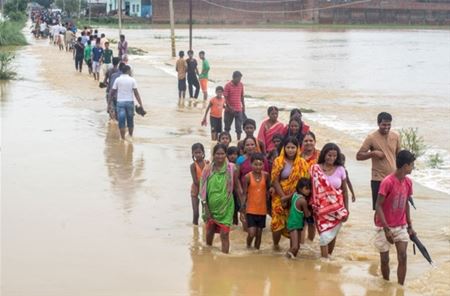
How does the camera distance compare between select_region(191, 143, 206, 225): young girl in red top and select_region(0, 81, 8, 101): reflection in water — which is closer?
select_region(191, 143, 206, 225): young girl in red top

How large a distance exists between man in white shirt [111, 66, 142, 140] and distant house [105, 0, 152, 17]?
9253cm

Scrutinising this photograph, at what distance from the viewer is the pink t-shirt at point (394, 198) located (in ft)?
23.1

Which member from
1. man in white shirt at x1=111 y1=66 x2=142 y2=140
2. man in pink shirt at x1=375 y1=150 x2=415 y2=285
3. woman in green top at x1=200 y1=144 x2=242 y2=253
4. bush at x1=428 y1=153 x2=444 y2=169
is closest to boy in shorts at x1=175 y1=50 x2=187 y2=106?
man in white shirt at x1=111 y1=66 x2=142 y2=140

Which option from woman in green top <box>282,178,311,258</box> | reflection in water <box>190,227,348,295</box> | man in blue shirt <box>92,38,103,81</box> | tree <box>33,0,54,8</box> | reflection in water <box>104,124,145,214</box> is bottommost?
reflection in water <box>190,227,348,295</box>

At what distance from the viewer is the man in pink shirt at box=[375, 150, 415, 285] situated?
701 centimetres

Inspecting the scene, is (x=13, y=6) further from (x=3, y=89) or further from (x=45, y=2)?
(x=3, y=89)

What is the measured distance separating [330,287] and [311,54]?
45.2 m

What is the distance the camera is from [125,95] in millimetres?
14461

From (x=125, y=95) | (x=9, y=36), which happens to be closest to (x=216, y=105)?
(x=125, y=95)

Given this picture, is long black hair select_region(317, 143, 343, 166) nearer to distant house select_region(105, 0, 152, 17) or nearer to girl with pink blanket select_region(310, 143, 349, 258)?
girl with pink blanket select_region(310, 143, 349, 258)

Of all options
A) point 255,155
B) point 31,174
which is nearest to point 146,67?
point 31,174

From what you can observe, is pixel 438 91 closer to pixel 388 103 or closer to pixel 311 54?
pixel 388 103

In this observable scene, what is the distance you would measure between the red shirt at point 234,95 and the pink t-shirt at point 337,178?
265 inches

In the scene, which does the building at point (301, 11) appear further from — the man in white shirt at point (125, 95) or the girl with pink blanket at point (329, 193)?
the girl with pink blanket at point (329, 193)
